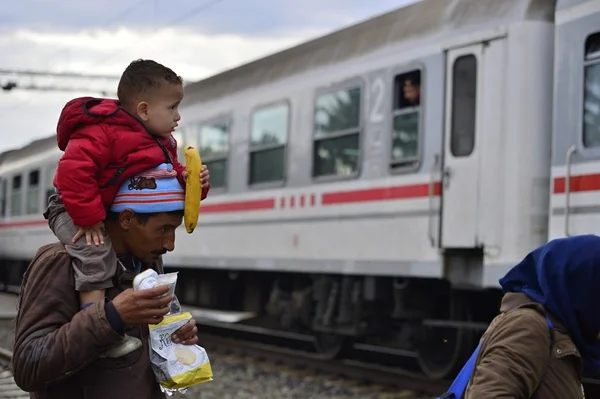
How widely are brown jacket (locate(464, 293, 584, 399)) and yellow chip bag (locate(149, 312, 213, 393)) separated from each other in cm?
68

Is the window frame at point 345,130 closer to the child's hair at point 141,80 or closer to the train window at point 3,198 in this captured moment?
the child's hair at point 141,80

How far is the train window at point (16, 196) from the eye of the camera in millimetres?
21562

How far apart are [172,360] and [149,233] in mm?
315

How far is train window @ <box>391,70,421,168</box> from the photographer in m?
8.65

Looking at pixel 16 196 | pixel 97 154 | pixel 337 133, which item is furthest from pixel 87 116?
pixel 16 196

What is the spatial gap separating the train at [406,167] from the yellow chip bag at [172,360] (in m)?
5.30

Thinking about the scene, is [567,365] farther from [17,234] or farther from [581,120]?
[17,234]

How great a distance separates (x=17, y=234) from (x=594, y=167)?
666 inches

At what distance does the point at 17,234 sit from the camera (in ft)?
70.3

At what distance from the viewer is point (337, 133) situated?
31.8 feet

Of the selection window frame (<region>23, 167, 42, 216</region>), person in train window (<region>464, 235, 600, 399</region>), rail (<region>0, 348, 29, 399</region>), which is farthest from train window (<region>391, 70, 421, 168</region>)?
window frame (<region>23, 167, 42, 216</region>)

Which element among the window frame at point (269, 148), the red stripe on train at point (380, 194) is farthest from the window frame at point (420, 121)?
the window frame at point (269, 148)

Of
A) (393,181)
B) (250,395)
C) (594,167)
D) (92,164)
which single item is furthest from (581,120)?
(92,164)

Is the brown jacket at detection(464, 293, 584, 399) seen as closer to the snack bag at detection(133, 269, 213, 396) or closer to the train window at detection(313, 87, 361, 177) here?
the snack bag at detection(133, 269, 213, 396)
